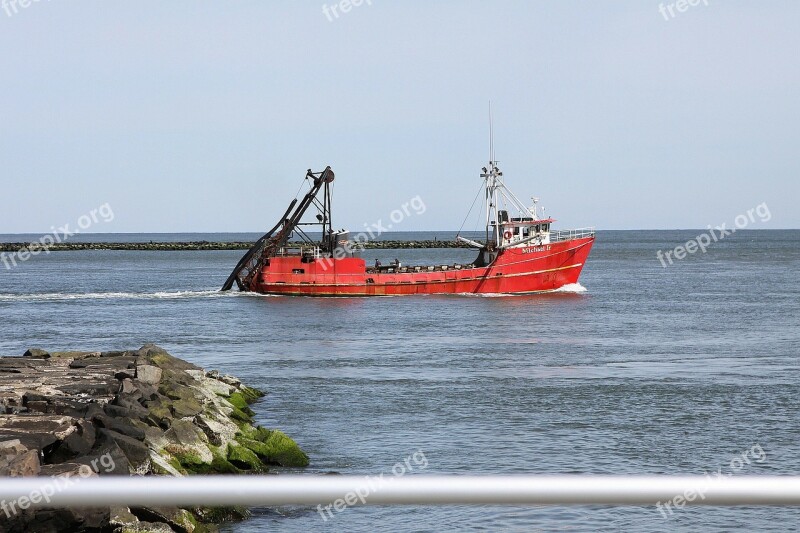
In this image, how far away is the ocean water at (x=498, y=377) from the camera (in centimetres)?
1683

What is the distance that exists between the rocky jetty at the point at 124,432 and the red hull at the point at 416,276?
107ft

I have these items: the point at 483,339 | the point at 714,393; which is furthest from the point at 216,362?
the point at 714,393

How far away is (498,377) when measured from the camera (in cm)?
2905

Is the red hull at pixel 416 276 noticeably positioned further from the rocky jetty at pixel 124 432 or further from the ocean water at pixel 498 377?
the rocky jetty at pixel 124 432

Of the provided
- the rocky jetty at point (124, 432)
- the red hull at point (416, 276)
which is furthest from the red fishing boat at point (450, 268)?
the rocky jetty at point (124, 432)

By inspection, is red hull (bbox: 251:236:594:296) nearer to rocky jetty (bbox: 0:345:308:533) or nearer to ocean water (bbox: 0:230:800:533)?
ocean water (bbox: 0:230:800:533)

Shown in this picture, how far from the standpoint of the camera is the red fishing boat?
2253 inches

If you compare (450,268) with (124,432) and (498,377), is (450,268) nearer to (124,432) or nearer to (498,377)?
(498,377)

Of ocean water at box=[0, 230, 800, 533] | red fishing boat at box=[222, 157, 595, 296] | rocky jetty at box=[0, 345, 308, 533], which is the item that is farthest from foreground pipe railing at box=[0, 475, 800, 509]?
red fishing boat at box=[222, 157, 595, 296]

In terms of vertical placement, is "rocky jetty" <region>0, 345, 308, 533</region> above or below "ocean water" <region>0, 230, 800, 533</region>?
above

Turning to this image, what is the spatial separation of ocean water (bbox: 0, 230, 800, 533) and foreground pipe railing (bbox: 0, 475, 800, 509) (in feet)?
38.1

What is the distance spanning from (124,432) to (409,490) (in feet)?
40.3

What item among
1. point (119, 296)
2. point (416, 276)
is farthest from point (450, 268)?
point (119, 296)

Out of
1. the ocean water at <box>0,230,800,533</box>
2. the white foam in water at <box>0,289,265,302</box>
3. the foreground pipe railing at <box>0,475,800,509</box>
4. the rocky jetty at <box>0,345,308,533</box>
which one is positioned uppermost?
the foreground pipe railing at <box>0,475,800,509</box>
